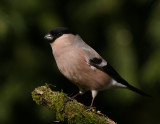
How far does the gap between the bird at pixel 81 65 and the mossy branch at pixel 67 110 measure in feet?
3.19

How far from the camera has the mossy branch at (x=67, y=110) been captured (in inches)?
139

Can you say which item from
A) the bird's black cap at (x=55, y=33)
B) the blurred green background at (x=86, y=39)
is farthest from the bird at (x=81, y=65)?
the blurred green background at (x=86, y=39)

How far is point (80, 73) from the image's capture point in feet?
15.0

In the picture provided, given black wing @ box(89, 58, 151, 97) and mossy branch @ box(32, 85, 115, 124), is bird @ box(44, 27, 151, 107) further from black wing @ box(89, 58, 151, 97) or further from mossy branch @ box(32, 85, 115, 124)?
mossy branch @ box(32, 85, 115, 124)

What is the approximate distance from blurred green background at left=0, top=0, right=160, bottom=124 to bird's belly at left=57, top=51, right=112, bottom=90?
0.69 metres

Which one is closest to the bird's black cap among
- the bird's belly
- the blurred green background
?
the bird's belly

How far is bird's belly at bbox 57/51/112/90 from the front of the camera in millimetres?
4555

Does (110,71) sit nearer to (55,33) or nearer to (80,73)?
(80,73)

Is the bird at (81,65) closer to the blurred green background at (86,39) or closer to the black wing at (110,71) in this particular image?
the black wing at (110,71)

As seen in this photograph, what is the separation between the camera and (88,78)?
15.2 ft

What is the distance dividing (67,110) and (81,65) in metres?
1.14

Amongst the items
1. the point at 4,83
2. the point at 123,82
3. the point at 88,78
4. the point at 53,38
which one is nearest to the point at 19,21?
the point at 53,38

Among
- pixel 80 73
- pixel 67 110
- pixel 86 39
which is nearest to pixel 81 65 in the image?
pixel 80 73

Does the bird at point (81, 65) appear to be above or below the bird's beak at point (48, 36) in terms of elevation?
below
